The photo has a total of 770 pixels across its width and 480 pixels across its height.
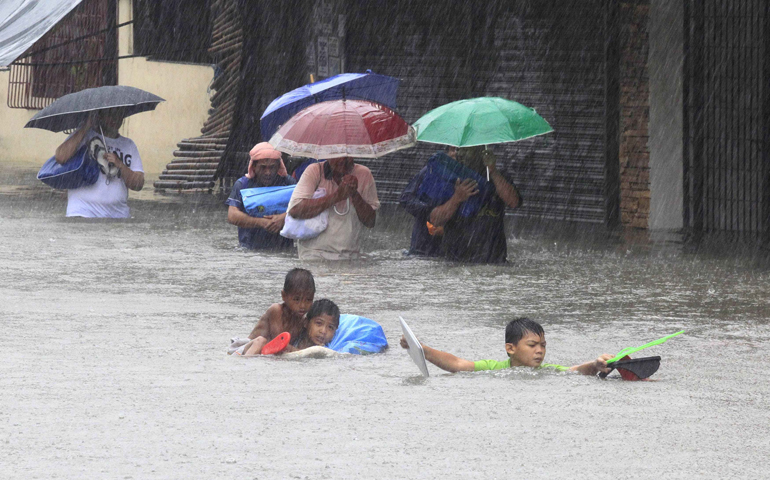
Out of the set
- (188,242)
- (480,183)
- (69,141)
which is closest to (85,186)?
(69,141)

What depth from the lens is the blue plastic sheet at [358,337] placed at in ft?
23.4

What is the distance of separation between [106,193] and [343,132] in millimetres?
3687

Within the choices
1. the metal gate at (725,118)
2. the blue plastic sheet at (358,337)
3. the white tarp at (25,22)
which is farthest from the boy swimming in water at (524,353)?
the white tarp at (25,22)

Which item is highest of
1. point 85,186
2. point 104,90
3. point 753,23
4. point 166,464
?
Result: point 753,23

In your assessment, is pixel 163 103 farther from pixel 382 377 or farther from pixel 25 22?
pixel 382 377

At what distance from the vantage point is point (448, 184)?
10742mm

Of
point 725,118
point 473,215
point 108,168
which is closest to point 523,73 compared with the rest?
point 725,118

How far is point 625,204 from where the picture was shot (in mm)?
14234

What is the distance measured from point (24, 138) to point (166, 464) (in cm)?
2176

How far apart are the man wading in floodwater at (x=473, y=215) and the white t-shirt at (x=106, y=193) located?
136 inches

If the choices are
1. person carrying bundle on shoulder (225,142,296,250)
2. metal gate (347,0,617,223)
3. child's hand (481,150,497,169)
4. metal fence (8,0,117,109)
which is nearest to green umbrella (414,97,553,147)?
child's hand (481,150,497,169)

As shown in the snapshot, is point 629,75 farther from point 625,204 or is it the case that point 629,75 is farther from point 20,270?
point 20,270

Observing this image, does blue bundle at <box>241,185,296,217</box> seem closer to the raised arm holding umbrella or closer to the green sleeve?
the raised arm holding umbrella

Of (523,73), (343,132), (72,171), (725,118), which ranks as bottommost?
(72,171)
